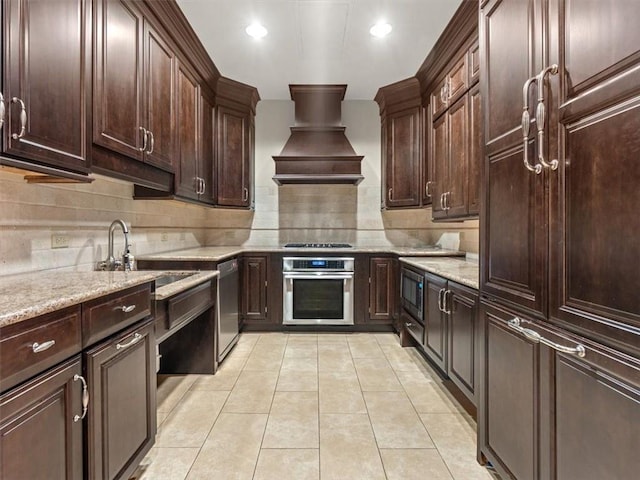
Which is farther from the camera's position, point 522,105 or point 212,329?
point 212,329

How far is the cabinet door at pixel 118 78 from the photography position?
5.42 feet

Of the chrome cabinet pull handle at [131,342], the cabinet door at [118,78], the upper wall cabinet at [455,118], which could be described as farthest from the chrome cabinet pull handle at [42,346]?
the upper wall cabinet at [455,118]

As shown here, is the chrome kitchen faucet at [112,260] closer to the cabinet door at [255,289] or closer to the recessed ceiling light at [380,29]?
the cabinet door at [255,289]

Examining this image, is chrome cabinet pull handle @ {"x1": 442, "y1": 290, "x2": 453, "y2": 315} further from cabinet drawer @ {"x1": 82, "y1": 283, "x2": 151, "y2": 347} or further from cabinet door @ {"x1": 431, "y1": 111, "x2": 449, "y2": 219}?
cabinet drawer @ {"x1": 82, "y1": 283, "x2": 151, "y2": 347}

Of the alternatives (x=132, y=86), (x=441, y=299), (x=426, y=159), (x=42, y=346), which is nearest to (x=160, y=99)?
(x=132, y=86)

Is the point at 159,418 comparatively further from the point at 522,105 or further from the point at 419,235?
the point at 419,235

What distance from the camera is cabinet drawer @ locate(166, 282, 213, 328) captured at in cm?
193

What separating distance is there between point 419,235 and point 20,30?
3.95 meters

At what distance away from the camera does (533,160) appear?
1193mm

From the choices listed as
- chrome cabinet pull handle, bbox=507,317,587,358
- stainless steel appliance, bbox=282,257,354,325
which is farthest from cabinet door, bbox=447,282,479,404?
stainless steel appliance, bbox=282,257,354,325

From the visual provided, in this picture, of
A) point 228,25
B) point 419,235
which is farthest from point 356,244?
point 228,25

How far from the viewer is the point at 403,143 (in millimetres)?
3723

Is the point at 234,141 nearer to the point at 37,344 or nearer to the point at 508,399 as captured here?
the point at 37,344

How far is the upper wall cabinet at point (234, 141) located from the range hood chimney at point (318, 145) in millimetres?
383
